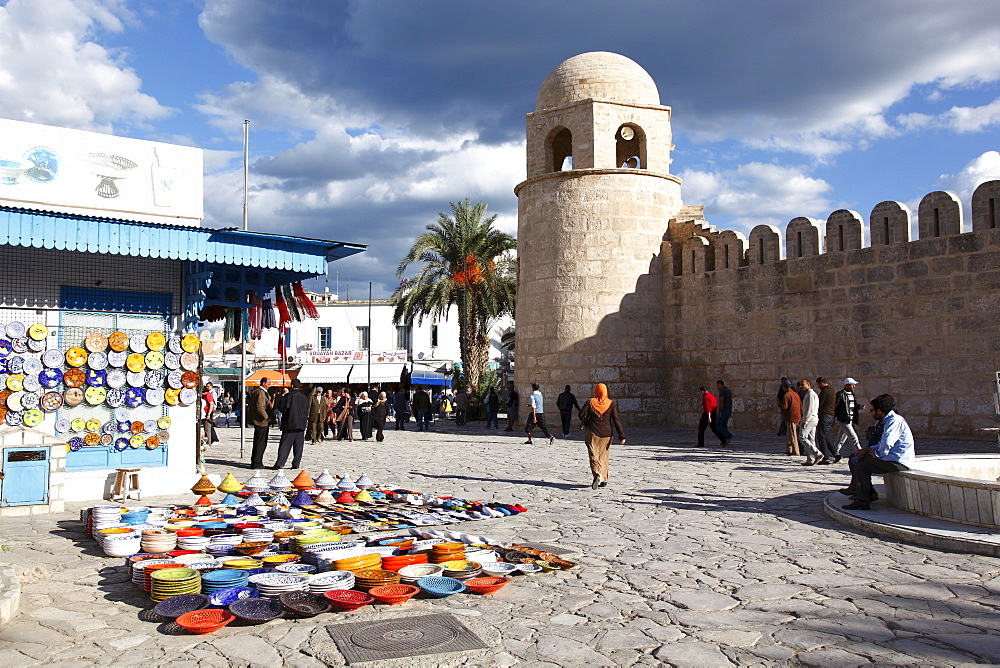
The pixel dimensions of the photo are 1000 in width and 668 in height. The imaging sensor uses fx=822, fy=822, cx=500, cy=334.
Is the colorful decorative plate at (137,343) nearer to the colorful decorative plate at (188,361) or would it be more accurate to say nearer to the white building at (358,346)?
the colorful decorative plate at (188,361)

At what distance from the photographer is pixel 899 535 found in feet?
23.5

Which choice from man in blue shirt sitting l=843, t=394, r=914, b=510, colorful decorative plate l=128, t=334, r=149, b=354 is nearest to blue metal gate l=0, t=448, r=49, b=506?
colorful decorative plate l=128, t=334, r=149, b=354

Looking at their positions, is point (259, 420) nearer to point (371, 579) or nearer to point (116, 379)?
point (116, 379)

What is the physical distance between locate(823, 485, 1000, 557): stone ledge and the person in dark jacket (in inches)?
311

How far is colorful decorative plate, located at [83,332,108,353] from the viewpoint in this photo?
965 centimetres

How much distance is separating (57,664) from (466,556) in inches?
114

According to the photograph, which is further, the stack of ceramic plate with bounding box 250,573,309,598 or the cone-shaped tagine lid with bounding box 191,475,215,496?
the cone-shaped tagine lid with bounding box 191,475,215,496

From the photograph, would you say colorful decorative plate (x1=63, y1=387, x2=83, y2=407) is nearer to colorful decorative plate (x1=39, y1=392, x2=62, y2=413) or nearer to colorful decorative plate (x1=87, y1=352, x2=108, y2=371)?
colorful decorative plate (x1=39, y1=392, x2=62, y2=413)

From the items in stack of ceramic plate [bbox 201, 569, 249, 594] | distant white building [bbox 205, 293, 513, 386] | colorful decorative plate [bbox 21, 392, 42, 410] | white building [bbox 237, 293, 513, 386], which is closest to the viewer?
stack of ceramic plate [bbox 201, 569, 249, 594]

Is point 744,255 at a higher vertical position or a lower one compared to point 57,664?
higher

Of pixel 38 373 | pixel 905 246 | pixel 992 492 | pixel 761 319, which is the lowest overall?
pixel 992 492

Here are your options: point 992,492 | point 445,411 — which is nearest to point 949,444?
point 992,492

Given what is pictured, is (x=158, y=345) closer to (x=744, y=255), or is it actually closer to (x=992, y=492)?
(x=992, y=492)

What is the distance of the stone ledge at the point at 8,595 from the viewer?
4758 mm
